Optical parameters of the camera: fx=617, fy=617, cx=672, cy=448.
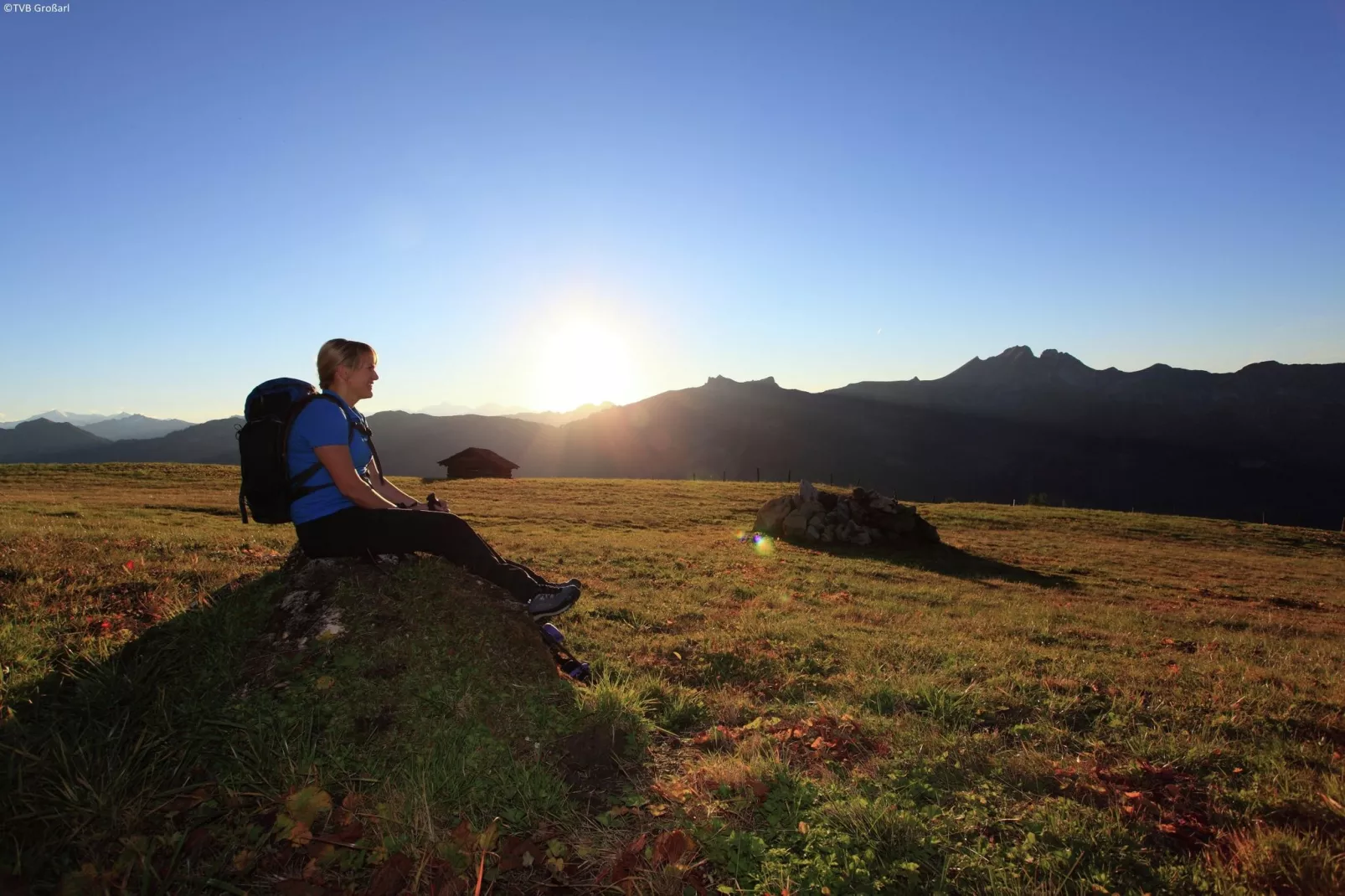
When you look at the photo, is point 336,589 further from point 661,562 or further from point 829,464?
point 829,464

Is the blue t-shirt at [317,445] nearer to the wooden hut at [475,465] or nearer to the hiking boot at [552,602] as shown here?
the hiking boot at [552,602]

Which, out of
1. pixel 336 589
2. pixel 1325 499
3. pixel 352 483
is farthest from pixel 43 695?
pixel 1325 499

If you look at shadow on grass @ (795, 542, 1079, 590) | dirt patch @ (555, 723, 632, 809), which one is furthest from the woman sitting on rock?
shadow on grass @ (795, 542, 1079, 590)

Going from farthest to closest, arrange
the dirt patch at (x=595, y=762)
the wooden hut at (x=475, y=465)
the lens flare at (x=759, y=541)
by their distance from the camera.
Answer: the wooden hut at (x=475, y=465)
the lens flare at (x=759, y=541)
the dirt patch at (x=595, y=762)

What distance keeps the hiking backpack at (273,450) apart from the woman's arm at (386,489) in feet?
2.76

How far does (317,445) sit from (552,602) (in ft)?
8.96

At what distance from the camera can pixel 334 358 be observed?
20.7ft

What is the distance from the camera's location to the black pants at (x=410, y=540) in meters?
6.05

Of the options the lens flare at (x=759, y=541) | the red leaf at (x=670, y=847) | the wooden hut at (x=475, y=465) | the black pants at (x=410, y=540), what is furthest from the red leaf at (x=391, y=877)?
the wooden hut at (x=475, y=465)

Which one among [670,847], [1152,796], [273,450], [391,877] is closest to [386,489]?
[273,450]

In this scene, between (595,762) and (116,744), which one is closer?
(116,744)

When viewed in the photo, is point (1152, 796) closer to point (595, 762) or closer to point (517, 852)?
point (595, 762)

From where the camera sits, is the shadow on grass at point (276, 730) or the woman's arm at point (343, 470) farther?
the woman's arm at point (343, 470)

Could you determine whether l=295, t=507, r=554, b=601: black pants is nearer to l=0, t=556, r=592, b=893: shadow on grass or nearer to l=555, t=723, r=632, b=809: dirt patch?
l=0, t=556, r=592, b=893: shadow on grass
